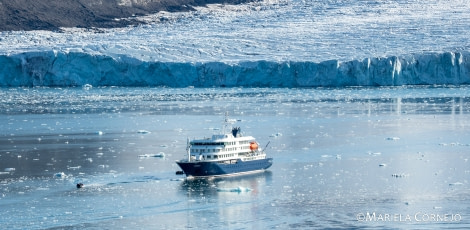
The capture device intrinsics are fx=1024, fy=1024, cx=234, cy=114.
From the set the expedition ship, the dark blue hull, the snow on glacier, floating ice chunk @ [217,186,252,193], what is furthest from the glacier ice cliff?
floating ice chunk @ [217,186,252,193]

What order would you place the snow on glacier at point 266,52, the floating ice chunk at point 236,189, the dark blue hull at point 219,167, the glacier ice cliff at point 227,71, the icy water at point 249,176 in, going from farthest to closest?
the snow on glacier at point 266,52
the glacier ice cliff at point 227,71
the dark blue hull at point 219,167
the floating ice chunk at point 236,189
the icy water at point 249,176

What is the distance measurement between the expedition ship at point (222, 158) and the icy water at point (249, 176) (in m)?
0.20

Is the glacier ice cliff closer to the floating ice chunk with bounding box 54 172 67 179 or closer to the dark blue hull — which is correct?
the dark blue hull

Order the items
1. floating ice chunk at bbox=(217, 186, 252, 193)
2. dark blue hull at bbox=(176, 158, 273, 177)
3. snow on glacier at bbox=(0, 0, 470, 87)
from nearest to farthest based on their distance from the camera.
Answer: floating ice chunk at bbox=(217, 186, 252, 193)
dark blue hull at bbox=(176, 158, 273, 177)
snow on glacier at bbox=(0, 0, 470, 87)

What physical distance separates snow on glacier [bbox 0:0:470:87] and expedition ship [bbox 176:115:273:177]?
17.2 m

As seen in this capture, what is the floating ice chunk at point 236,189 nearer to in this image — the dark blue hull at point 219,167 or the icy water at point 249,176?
the icy water at point 249,176

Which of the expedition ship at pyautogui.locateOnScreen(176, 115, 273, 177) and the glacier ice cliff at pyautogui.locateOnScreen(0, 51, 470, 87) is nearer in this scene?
the expedition ship at pyautogui.locateOnScreen(176, 115, 273, 177)

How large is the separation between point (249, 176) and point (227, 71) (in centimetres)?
1882

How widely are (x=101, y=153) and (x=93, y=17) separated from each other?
31.7 m

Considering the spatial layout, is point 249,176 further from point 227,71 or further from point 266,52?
point 266,52

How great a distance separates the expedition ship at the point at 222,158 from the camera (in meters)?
13.4

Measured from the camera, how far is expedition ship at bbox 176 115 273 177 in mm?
13422

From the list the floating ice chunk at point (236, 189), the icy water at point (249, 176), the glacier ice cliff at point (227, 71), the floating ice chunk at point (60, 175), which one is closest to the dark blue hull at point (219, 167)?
the icy water at point (249, 176)

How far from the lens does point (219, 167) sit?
13.5m
